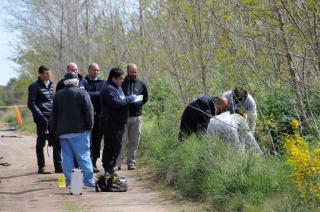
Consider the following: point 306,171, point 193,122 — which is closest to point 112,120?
point 193,122

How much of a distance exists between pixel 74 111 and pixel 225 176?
2.84 meters

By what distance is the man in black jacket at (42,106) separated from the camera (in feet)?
42.2

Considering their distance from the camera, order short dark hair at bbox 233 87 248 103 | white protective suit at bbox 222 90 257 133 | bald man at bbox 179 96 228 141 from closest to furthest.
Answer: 1. white protective suit at bbox 222 90 257 133
2. short dark hair at bbox 233 87 248 103
3. bald man at bbox 179 96 228 141

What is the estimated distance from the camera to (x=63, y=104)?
1094 centimetres

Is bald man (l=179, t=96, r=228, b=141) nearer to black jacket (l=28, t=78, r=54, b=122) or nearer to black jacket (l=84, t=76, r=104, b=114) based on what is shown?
black jacket (l=84, t=76, r=104, b=114)

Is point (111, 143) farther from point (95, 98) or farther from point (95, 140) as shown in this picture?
point (95, 140)

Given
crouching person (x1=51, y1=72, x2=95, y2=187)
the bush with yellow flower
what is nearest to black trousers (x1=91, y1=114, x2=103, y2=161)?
crouching person (x1=51, y1=72, x2=95, y2=187)

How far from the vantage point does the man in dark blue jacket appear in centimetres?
1136

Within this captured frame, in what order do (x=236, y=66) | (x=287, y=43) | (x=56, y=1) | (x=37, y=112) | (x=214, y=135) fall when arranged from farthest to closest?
1. (x=56, y=1)
2. (x=37, y=112)
3. (x=214, y=135)
4. (x=236, y=66)
5. (x=287, y=43)

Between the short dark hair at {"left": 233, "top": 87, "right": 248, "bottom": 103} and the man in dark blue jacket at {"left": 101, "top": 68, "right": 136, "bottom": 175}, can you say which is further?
the man in dark blue jacket at {"left": 101, "top": 68, "right": 136, "bottom": 175}

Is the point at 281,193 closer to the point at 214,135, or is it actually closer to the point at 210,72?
the point at 214,135

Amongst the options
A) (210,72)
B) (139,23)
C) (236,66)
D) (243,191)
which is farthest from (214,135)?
(139,23)

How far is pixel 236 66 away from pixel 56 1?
1785 centimetres

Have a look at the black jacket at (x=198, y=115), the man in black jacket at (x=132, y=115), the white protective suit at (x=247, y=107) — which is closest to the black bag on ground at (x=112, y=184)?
the black jacket at (x=198, y=115)
